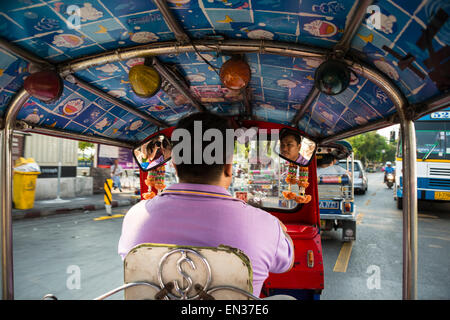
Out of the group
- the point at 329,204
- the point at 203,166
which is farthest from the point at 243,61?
the point at 329,204

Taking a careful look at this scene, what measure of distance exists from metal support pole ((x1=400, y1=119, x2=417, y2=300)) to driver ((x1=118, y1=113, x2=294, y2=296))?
111 cm

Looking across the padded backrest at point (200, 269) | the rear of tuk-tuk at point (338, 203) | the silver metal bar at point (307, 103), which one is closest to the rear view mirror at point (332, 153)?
the silver metal bar at point (307, 103)

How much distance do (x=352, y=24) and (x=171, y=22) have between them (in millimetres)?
1139

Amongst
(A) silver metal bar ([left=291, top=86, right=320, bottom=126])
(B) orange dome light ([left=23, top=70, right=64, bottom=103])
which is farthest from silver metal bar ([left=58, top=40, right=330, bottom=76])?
(A) silver metal bar ([left=291, top=86, right=320, bottom=126])

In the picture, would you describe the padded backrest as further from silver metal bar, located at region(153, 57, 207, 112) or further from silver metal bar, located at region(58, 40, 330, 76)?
silver metal bar, located at region(153, 57, 207, 112)

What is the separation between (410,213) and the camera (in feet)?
6.71

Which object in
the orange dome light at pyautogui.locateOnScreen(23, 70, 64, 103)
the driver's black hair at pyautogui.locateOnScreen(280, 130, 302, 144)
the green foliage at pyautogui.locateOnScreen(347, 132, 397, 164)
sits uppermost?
the green foliage at pyautogui.locateOnScreen(347, 132, 397, 164)

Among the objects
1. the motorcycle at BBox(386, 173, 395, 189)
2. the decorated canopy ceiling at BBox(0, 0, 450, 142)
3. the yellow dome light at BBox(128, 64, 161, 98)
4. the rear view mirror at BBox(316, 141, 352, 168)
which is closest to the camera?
the decorated canopy ceiling at BBox(0, 0, 450, 142)

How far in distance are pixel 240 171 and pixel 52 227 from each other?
6095 mm

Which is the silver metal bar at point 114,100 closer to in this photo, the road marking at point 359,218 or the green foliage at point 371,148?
the road marking at point 359,218

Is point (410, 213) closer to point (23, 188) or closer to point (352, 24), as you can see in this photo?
point (352, 24)

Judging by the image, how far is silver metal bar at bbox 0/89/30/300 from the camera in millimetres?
2465
